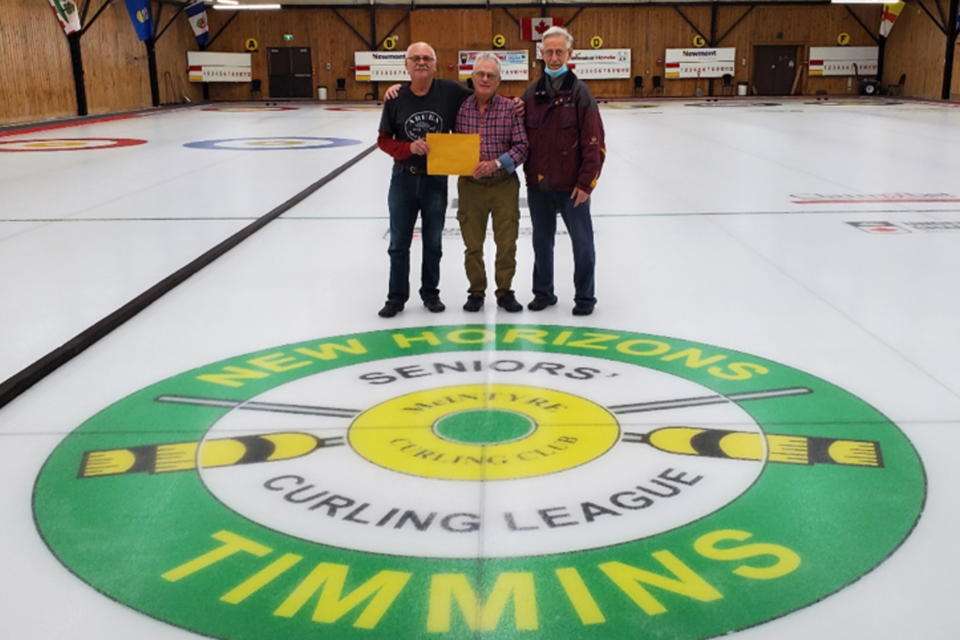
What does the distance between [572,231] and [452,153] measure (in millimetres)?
925

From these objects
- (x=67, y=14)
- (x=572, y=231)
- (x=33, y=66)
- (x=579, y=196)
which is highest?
(x=67, y=14)

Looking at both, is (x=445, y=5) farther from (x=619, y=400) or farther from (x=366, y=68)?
(x=619, y=400)

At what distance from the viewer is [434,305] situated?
5824 millimetres

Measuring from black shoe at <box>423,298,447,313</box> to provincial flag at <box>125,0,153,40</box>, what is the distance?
2743cm

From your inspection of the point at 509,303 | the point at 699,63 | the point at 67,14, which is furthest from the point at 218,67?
the point at 509,303

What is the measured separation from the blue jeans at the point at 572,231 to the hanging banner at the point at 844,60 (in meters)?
34.5

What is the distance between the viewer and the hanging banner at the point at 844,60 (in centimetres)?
3647

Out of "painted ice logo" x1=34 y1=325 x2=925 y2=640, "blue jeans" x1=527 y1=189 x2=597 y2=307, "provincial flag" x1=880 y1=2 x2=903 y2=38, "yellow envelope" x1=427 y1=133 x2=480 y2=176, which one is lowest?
"painted ice logo" x1=34 y1=325 x2=925 y2=640

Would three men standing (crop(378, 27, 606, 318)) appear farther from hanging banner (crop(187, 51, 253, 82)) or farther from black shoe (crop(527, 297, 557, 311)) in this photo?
hanging banner (crop(187, 51, 253, 82))

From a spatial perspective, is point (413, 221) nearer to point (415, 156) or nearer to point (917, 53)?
point (415, 156)

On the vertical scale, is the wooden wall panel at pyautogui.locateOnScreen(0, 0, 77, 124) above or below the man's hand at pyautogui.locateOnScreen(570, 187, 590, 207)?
above

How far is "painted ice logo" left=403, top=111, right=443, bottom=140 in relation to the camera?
5453mm

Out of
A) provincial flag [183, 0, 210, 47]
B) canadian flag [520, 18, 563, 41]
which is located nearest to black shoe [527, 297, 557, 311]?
canadian flag [520, 18, 563, 41]

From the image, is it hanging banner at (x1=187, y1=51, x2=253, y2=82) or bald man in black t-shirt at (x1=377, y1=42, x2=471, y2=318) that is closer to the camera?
bald man in black t-shirt at (x1=377, y1=42, x2=471, y2=318)
